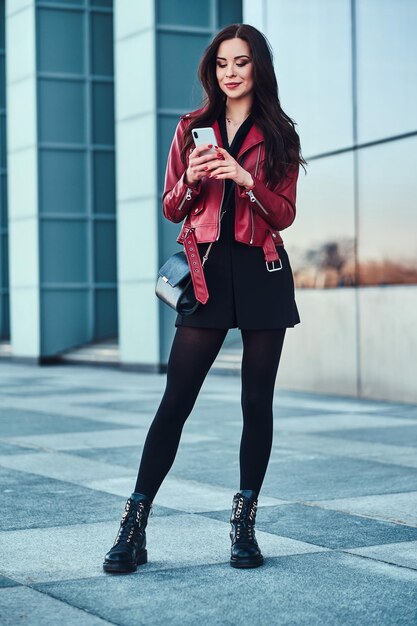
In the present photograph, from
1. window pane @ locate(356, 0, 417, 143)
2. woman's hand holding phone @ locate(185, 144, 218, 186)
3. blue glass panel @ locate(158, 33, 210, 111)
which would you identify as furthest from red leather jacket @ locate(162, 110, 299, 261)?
blue glass panel @ locate(158, 33, 210, 111)

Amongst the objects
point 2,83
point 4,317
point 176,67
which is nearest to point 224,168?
point 176,67

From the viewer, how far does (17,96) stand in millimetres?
20625

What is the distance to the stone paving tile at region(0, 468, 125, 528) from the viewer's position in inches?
204

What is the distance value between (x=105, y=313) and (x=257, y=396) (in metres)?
16.8

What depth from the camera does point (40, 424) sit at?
31.4ft

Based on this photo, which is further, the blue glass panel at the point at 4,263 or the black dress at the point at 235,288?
the blue glass panel at the point at 4,263

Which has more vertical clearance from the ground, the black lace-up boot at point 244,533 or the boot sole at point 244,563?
the black lace-up boot at point 244,533

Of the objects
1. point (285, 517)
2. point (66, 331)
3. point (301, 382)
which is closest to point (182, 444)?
point (285, 517)

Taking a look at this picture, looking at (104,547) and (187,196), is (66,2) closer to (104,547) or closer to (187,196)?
(187,196)

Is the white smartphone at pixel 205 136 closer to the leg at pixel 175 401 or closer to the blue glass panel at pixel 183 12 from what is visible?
the leg at pixel 175 401

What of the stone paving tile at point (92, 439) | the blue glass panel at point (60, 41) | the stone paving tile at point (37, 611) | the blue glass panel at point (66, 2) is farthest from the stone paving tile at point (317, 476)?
the blue glass panel at point (66, 2)

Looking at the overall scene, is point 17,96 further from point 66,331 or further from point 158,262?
point 158,262

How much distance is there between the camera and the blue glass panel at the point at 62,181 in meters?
20.1

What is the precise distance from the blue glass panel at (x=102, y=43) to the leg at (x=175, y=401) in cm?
1699
